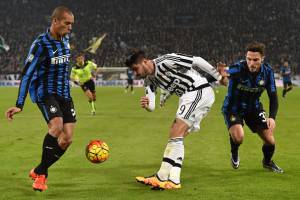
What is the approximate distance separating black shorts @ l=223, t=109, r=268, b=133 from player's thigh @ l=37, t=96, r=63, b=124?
107 inches

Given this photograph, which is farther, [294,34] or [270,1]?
[270,1]

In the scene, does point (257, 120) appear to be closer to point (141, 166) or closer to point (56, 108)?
point (141, 166)

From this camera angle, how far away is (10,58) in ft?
174

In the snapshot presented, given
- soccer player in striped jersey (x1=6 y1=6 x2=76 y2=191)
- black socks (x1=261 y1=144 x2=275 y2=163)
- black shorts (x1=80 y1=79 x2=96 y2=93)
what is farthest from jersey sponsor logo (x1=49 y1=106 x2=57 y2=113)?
black shorts (x1=80 y1=79 x2=96 y2=93)

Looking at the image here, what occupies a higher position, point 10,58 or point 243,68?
point 243,68

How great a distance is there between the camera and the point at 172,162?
6.48 m

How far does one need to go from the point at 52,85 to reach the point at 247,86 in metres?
2.93

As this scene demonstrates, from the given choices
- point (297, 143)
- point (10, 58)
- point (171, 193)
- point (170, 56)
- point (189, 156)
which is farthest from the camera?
point (10, 58)

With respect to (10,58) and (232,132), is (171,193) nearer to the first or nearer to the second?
(232,132)

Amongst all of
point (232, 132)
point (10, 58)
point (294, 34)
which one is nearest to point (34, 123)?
point (232, 132)

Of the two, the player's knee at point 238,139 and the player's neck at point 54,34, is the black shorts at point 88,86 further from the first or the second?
the player's neck at point 54,34

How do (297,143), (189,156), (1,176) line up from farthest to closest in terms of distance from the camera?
(297,143), (189,156), (1,176)

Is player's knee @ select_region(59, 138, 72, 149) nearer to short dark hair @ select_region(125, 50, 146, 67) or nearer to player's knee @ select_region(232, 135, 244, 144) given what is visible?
short dark hair @ select_region(125, 50, 146, 67)

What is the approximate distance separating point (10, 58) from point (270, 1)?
30.3 m
